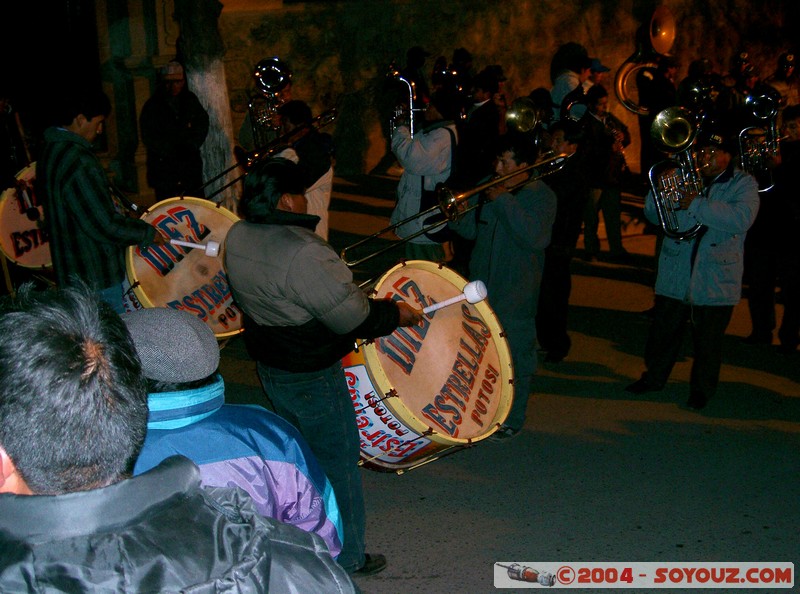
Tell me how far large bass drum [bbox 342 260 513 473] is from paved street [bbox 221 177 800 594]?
0.46 m

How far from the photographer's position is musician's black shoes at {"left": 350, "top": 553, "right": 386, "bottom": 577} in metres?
3.95

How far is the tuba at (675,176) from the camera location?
5.73 m

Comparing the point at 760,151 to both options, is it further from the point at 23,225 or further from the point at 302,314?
the point at 23,225

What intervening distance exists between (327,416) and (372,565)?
0.83 metres

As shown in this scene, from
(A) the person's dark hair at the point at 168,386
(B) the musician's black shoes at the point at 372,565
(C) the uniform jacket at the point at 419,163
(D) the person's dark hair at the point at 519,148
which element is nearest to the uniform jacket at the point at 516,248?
(D) the person's dark hair at the point at 519,148

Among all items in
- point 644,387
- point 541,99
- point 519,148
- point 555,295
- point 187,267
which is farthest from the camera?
point 541,99

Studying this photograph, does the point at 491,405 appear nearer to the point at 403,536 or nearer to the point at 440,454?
the point at 440,454

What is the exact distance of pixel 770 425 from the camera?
5.64m

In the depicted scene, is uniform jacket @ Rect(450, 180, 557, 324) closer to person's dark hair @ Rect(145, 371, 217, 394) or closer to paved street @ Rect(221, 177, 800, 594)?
paved street @ Rect(221, 177, 800, 594)

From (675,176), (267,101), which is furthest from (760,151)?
(267,101)

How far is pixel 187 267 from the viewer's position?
5719mm

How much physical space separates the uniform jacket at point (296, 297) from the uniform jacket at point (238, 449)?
87 cm

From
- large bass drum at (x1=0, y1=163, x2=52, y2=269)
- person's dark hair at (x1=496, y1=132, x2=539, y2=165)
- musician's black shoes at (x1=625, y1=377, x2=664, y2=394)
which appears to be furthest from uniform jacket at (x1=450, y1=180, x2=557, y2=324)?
large bass drum at (x1=0, y1=163, x2=52, y2=269)

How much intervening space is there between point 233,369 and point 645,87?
711 centimetres
